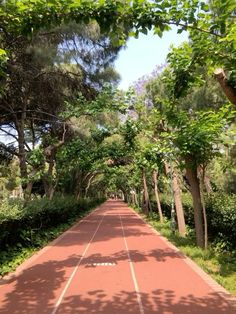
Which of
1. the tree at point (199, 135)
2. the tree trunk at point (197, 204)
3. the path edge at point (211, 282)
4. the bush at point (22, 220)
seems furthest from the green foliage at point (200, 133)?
the bush at point (22, 220)

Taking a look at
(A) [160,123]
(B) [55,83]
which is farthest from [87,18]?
(B) [55,83]

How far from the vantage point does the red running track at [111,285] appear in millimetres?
7285

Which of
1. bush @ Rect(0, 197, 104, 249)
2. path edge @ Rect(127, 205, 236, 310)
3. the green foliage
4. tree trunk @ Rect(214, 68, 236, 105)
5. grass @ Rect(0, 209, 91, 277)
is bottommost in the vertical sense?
path edge @ Rect(127, 205, 236, 310)

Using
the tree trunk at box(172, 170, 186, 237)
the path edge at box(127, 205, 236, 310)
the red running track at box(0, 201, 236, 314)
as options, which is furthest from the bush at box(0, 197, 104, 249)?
the tree trunk at box(172, 170, 186, 237)

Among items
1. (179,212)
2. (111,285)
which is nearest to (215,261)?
(111,285)

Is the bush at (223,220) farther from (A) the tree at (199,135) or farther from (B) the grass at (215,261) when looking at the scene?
(A) the tree at (199,135)

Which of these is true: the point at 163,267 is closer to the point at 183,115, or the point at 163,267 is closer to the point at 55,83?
the point at 183,115

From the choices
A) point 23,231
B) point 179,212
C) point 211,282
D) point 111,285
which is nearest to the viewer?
point 111,285

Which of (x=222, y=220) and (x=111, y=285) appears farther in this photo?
(x=222, y=220)

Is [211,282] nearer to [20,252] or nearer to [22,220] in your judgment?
[20,252]

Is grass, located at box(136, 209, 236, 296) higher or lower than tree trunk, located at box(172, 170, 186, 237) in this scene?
lower

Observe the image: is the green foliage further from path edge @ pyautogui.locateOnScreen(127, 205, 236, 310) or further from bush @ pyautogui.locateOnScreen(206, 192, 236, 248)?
path edge @ pyautogui.locateOnScreen(127, 205, 236, 310)

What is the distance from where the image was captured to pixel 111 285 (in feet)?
29.5

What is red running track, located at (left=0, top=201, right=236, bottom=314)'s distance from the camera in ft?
23.9
